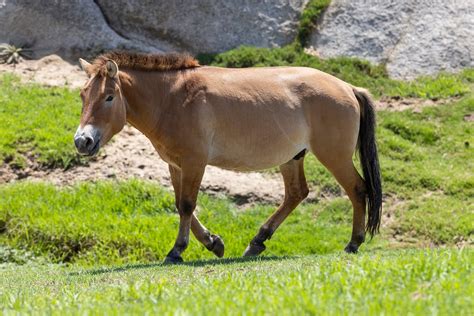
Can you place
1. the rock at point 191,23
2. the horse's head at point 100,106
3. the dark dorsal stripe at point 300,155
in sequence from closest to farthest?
1. the horse's head at point 100,106
2. the dark dorsal stripe at point 300,155
3. the rock at point 191,23

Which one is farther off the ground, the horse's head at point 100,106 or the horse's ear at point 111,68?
the horse's ear at point 111,68

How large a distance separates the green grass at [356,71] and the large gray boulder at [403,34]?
37cm

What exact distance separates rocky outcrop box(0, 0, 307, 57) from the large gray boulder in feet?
3.20

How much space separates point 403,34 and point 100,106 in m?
11.3

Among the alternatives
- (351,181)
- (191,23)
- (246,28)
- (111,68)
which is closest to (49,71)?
(191,23)

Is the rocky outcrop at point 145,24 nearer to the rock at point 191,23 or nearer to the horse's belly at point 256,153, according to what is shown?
the rock at point 191,23

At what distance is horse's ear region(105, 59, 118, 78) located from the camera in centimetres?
1088

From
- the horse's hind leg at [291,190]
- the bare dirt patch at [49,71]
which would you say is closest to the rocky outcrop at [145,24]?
the bare dirt patch at [49,71]

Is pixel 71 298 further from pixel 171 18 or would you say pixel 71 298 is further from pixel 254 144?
pixel 171 18

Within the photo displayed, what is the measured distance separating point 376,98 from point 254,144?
309 inches

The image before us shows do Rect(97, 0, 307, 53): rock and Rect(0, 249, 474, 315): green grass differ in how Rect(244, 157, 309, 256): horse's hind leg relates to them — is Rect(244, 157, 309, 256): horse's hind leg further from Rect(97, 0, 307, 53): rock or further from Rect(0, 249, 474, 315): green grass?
Rect(97, 0, 307, 53): rock

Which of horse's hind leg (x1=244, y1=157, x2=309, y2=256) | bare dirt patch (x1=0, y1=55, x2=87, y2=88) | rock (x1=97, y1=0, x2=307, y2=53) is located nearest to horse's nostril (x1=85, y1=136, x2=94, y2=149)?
horse's hind leg (x1=244, y1=157, x2=309, y2=256)

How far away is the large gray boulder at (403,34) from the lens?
20.2 m

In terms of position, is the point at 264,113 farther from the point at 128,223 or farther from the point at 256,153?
the point at 128,223
